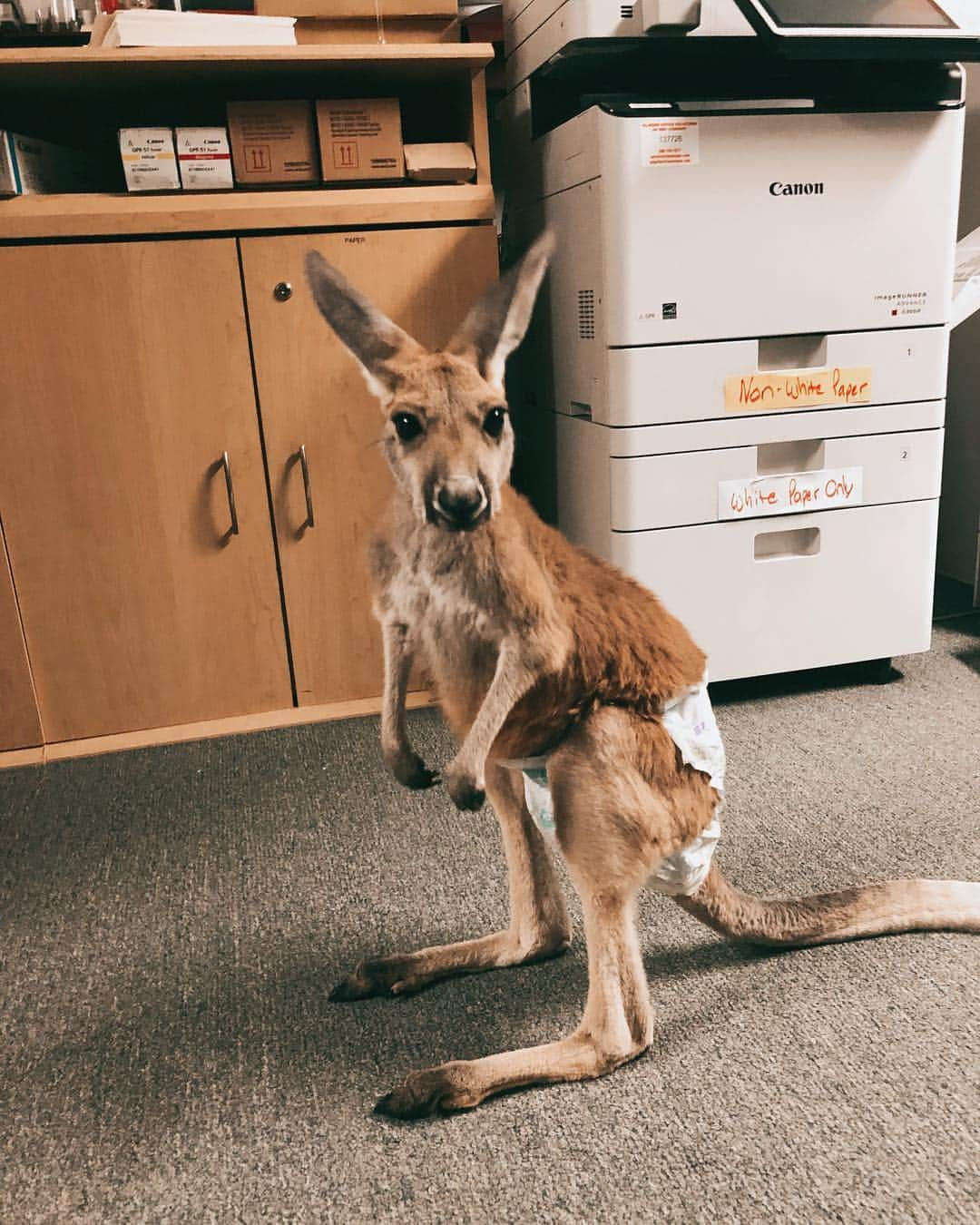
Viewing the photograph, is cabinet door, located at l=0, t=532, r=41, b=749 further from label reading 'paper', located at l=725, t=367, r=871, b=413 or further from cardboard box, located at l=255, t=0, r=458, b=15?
label reading 'paper', located at l=725, t=367, r=871, b=413

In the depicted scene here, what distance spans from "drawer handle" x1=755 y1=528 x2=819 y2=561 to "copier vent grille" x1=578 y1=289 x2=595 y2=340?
1.83ft

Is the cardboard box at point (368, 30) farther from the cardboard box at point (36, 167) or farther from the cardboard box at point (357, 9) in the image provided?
the cardboard box at point (36, 167)

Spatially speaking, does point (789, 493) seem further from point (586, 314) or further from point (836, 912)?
point (836, 912)

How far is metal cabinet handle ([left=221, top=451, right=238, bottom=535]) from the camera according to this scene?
1.86 meters

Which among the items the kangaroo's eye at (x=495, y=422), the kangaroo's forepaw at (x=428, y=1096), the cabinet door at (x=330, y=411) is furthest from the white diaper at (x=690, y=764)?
the cabinet door at (x=330, y=411)

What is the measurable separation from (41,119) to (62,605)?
3.43 feet

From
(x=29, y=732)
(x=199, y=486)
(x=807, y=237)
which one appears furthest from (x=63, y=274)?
(x=807, y=237)

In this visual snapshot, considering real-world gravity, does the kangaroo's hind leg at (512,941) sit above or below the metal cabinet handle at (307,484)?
below

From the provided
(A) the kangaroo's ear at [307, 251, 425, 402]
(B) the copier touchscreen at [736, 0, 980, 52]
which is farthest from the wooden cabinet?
(A) the kangaroo's ear at [307, 251, 425, 402]

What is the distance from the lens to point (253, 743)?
6.35 feet

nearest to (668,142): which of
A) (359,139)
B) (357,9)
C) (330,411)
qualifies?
(359,139)

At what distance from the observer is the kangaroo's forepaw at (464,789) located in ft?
2.82

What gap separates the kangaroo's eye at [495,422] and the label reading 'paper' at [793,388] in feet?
3.87

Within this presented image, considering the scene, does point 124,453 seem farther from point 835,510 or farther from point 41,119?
point 835,510
